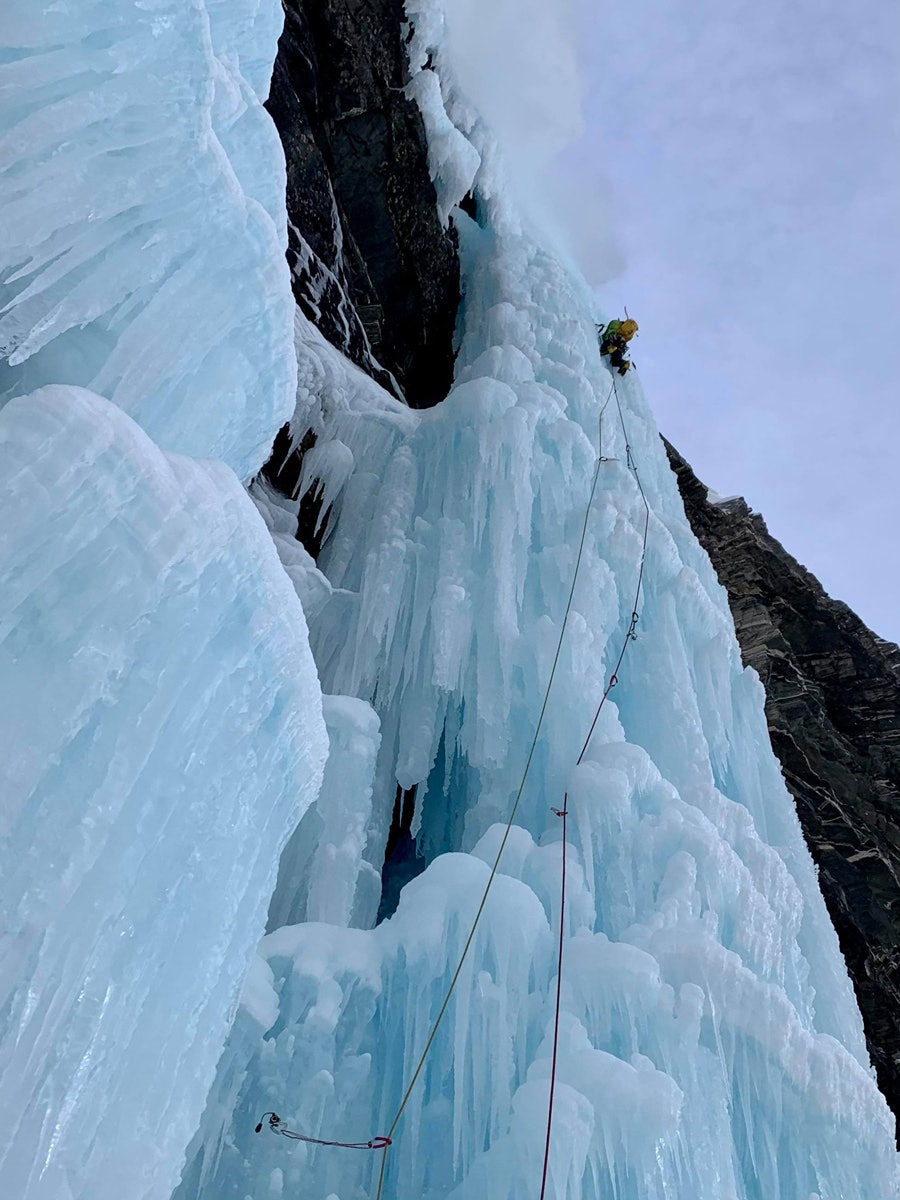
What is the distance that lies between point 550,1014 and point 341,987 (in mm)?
791

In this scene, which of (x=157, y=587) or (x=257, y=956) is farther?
(x=257, y=956)

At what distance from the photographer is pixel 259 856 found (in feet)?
8.07

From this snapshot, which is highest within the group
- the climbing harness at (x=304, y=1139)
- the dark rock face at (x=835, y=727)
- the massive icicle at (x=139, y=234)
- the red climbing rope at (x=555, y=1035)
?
the dark rock face at (x=835, y=727)

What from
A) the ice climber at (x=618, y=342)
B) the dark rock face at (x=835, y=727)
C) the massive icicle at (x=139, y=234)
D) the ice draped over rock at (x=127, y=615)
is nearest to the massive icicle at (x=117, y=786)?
the ice draped over rock at (x=127, y=615)

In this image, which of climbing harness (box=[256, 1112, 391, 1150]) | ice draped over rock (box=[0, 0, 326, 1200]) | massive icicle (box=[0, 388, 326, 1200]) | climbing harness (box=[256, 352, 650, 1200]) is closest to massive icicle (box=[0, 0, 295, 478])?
ice draped over rock (box=[0, 0, 326, 1200])

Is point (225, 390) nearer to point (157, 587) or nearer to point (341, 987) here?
point (157, 587)

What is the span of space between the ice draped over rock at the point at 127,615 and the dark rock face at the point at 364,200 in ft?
16.1

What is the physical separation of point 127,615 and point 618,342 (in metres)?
8.30

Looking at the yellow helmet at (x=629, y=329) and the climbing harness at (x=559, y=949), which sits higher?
the yellow helmet at (x=629, y=329)

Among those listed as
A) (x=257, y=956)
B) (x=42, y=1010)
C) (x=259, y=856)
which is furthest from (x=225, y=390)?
(x=257, y=956)

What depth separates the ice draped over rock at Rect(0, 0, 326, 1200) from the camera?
1.65m

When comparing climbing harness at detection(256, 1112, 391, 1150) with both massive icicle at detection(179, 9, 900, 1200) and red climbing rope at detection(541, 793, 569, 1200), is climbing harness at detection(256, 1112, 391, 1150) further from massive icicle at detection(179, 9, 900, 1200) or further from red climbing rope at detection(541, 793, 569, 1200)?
red climbing rope at detection(541, 793, 569, 1200)

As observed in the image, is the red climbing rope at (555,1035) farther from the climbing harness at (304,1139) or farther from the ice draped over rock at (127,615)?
the ice draped over rock at (127,615)

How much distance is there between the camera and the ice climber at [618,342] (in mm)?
9281
